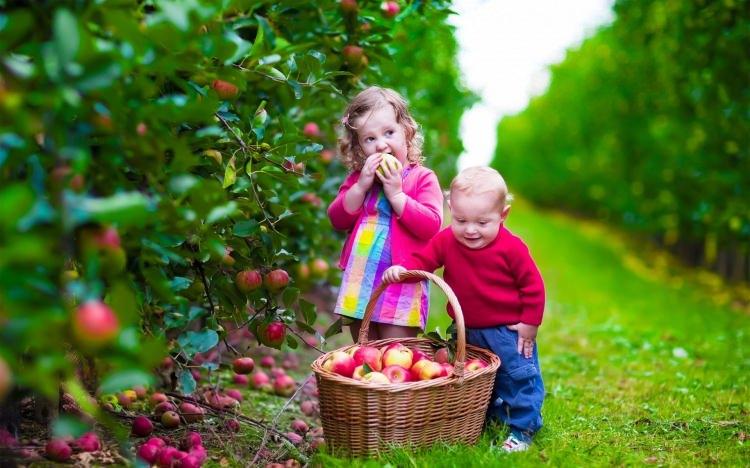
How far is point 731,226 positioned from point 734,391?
4.38 meters

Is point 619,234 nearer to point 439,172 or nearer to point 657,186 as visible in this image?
point 657,186

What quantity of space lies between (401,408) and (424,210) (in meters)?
0.87

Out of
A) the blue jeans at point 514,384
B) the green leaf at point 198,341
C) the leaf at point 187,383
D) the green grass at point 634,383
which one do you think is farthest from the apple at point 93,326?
the blue jeans at point 514,384

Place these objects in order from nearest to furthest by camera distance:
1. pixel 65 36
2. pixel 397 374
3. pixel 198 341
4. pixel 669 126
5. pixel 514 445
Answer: pixel 65 36
pixel 198 341
pixel 397 374
pixel 514 445
pixel 669 126

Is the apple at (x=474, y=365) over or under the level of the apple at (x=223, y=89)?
under

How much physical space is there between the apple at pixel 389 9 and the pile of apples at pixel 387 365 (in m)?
1.61

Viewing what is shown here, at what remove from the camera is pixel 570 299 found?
29.7 ft

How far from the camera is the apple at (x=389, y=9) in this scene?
368cm

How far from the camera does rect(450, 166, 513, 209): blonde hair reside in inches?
122

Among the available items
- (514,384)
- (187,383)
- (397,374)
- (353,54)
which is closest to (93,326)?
(187,383)

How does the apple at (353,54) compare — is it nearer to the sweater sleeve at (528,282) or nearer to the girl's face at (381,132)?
the girl's face at (381,132)

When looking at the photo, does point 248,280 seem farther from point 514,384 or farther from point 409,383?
point 514,384

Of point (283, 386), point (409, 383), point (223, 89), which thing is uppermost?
point (223, 89)

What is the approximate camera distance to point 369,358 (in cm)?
301
